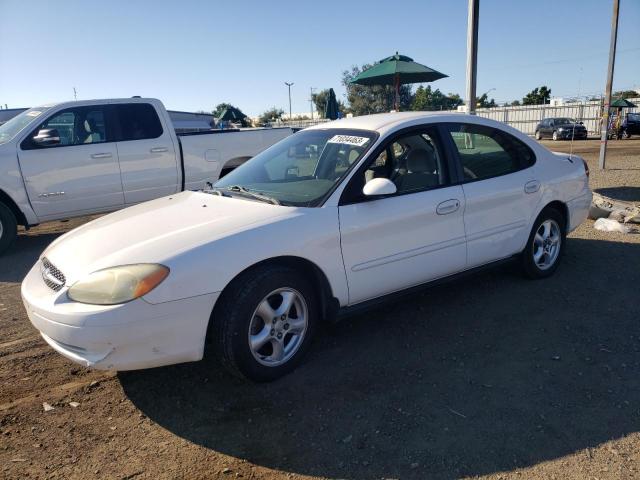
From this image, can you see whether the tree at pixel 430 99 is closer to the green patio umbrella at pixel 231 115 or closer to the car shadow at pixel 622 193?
the green patio umbrella at pixel 231 115

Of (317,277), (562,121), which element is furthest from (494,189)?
(562,121)

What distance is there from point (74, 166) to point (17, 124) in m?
0.99

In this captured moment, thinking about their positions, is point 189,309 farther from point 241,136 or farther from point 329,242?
point 241,136

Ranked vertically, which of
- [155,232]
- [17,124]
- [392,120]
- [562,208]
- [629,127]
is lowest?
[629,127]

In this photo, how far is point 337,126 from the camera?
429 centimetres

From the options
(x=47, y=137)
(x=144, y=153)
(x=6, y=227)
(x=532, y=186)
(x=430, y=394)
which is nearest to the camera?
(x=430, y=394)

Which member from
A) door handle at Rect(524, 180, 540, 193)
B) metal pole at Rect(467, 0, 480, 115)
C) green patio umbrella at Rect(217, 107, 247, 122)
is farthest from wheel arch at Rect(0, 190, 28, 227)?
green patio umbrella at Rect(217, 107, 247, 122)

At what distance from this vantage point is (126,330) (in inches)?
107

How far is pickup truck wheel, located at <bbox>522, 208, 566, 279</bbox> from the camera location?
4816 mm

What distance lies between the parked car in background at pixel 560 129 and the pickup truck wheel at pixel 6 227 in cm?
2954

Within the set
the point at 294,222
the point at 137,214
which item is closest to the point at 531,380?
the point at 294,222

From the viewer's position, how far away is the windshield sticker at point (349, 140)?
3842 mm

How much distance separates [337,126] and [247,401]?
235cm

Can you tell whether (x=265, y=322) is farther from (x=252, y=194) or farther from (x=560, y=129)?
(x=560, y=129)
